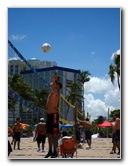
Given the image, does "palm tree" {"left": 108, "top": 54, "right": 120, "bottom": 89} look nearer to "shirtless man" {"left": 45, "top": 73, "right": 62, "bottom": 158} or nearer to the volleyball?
"shirtless man" {"left": 45, "top": 73, "right": 62, "bottom": 158}

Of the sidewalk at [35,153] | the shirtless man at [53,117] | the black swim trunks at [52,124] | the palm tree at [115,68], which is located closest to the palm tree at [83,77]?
the palm tree at [115,68]

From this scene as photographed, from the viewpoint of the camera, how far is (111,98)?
21.2ft

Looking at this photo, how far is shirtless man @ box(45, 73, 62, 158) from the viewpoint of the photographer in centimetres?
605

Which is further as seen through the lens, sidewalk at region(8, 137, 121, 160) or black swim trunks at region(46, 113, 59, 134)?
sidewalk at region(8, 137, 121, 160)

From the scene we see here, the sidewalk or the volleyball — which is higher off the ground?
the volleyball

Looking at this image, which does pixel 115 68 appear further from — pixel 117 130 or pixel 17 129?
pixel 17 129

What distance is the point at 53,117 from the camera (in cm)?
606

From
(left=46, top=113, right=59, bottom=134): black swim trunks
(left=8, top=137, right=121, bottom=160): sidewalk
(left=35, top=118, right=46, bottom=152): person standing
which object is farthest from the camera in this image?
(left=35, top=118, right=46, bottom=152): person standing

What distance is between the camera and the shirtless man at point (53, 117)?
238 inches

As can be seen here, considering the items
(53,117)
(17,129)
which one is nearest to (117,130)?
(53,117)

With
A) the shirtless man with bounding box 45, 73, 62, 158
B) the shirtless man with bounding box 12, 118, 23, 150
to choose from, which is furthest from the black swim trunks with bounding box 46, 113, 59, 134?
the shirtless man with bounding box 12, 118, 23, 150

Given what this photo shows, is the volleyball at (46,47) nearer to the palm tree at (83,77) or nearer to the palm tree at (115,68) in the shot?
the palm tree at (83,77)
